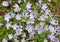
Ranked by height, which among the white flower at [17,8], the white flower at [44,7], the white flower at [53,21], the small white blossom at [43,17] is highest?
the white flower at [17,8]

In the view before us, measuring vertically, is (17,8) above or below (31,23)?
above

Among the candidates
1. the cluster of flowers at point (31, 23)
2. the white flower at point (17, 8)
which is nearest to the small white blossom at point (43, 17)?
the cluster of flowers at point (31, 23)

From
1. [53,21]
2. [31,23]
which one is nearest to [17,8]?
[31,23]

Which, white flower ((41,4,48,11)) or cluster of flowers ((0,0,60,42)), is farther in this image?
white flower ((41,4,48,11))

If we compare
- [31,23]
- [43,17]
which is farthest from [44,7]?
[31,23]

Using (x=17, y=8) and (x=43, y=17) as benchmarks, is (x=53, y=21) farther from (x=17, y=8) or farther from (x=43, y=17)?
(x=17, y=8)

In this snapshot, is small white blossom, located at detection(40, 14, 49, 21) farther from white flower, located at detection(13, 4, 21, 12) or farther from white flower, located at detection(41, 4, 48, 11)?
white flower, located at detection(13, 4, 21, 12)

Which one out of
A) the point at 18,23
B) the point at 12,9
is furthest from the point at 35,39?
the point at 12,9

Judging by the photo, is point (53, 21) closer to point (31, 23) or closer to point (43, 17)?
point (43, 17)

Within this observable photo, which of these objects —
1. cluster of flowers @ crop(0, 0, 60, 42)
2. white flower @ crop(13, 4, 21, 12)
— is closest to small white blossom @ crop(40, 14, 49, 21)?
cluster of flowers @ crop(0, 0, 60, 42)

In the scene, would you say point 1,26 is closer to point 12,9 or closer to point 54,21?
point 12,9

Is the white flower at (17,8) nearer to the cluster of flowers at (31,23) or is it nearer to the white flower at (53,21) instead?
the cluster of flowers at (31,23)
